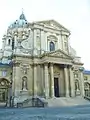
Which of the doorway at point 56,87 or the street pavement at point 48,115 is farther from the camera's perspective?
the doorway at point 56,87

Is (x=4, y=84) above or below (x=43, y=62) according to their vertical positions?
below

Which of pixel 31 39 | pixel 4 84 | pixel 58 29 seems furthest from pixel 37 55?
pixel 4 84

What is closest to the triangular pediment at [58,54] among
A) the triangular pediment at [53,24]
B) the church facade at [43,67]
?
the church facade at [43,67]

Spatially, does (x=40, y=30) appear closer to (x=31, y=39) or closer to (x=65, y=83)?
(x=31, y=39)

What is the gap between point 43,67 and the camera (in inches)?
1142

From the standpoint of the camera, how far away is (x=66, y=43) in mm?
34344

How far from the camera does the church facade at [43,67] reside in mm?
27719

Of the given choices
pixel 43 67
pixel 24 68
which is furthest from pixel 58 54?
pixel 24 68

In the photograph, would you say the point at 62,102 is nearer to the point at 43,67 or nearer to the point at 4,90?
the point at 43,67

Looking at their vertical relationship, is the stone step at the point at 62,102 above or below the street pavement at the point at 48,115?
below

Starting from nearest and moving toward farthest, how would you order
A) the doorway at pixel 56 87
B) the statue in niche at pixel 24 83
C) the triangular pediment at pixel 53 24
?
the statue in niche at pixel 24 83 < the doorway at pixel 56 87 < the triangular pediment at pixel 53 24

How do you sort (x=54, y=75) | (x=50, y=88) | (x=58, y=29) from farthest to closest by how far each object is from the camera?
1. (x=58, y=29)
2. (x=54, y=75)
3. (x=50, y=88)

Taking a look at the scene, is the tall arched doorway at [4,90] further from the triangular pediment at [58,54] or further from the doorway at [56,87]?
the triangular pediment at [58,54]

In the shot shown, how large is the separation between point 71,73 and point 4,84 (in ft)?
44.7
